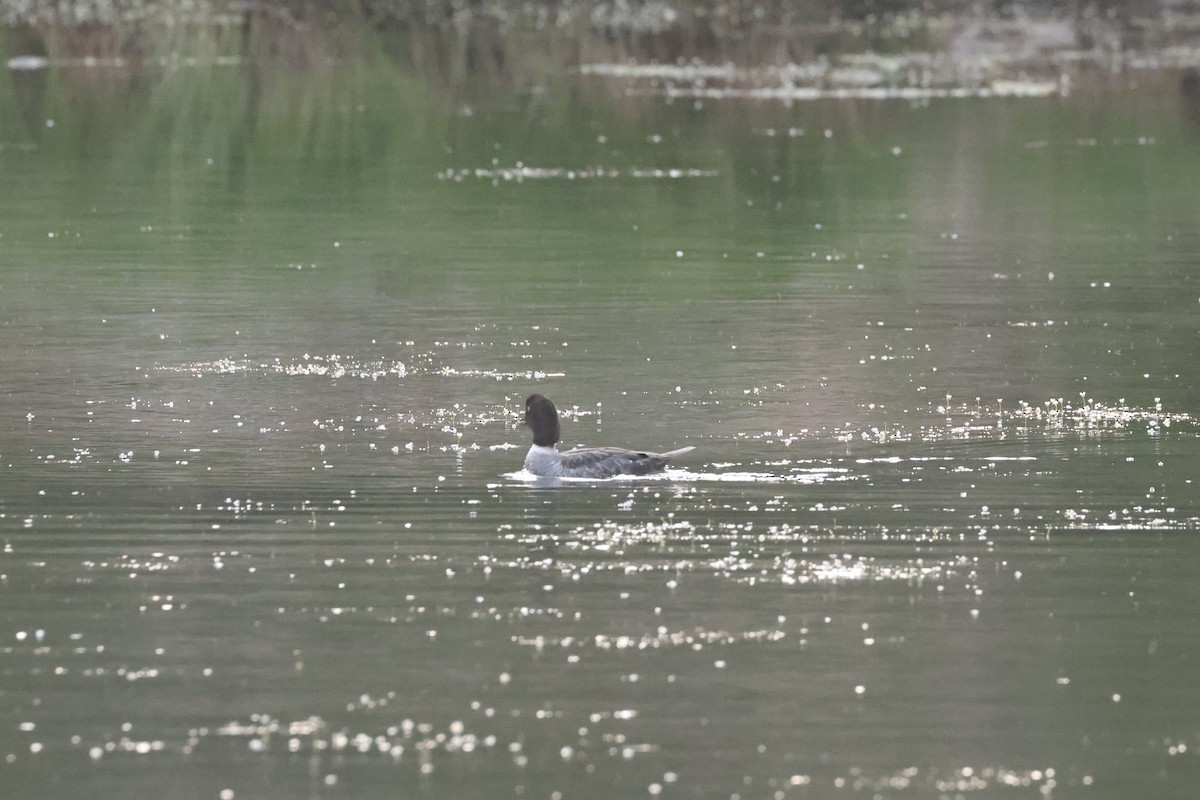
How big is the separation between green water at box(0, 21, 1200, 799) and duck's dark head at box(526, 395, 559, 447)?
0.37 meters

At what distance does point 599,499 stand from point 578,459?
462 mm

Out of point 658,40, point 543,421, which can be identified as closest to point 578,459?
point 543,421

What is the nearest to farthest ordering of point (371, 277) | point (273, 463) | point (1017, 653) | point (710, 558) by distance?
point (1017, 653), point (710, 558), point (273, 463), point (371, 277)

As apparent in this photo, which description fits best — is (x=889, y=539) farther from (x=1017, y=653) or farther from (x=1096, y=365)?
(x=1096, y=365)

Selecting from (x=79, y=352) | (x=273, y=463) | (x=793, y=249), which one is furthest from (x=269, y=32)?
(x=273, y=463)

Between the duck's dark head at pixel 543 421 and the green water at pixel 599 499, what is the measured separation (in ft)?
1.22

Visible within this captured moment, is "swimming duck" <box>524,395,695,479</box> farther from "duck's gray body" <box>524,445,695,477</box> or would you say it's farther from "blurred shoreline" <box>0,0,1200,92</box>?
"blurred shoreline" <box>0,0,1200,92</box>

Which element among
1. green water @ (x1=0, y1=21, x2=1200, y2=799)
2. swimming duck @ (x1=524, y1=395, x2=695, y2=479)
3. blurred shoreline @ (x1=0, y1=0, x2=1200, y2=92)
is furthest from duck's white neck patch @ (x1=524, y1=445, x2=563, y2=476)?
blurred shoreline @ (x1=0, y1=0, x2=1200, y2=92)

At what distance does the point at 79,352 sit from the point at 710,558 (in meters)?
9.06

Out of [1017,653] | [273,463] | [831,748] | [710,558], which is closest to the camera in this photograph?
[831,748]

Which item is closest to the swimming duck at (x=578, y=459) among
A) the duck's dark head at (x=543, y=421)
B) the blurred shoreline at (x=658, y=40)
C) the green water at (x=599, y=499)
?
the duck's dark head at (x=543, y=421)

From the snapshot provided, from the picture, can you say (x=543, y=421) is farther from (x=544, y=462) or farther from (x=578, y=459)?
(x=578, y=459)

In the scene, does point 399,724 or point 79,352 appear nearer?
point 399,724

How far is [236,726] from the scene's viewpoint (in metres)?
9.71
